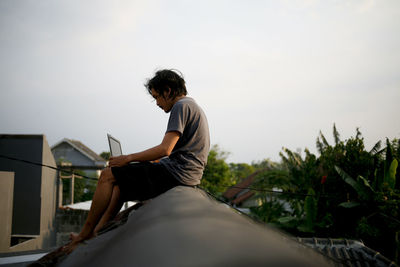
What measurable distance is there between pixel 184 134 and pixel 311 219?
936cm

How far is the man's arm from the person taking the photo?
6.07 feet

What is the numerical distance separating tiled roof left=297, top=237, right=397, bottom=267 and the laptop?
1959 millimetres

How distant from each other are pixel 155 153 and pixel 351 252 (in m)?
2.86

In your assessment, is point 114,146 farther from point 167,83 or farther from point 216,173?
point 216,173

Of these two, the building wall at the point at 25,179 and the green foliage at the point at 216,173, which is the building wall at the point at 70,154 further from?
the building wall at the point at 25,179

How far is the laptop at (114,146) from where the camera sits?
8.62ft

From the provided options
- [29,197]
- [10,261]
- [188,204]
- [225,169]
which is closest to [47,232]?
[29,197]

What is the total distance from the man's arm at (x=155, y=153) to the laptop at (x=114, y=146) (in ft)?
2.05

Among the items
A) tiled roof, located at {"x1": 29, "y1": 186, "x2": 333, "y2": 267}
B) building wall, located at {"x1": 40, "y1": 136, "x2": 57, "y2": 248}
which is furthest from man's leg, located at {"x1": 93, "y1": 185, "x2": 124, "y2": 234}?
building wall, located at {"x1": 40, "y1": 136, "x2": 57, "y2": 248}

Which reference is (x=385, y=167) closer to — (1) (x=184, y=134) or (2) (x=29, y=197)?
(1) (x=184, y=134)

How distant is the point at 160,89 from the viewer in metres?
2.21

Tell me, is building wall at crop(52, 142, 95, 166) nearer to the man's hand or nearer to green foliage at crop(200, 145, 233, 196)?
green foliage at crop(200, 145, 233, 196)

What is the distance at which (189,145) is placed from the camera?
6.75 ft

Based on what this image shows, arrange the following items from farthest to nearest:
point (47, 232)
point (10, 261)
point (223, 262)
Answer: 1. point (47, 232)
2. point (10, 261)
3. point (223, 262)
